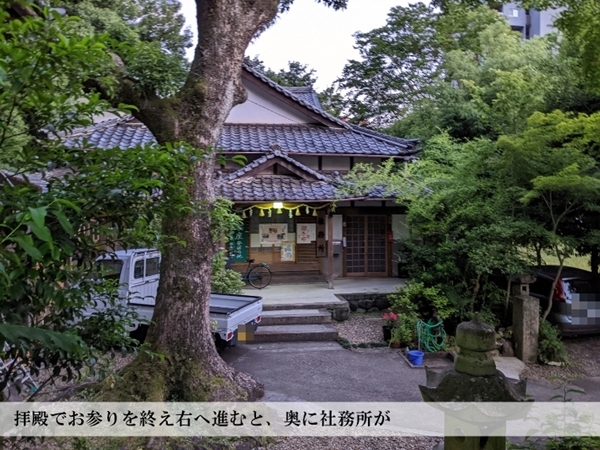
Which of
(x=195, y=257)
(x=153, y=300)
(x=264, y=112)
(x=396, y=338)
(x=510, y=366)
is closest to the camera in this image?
(x=195, y=257)

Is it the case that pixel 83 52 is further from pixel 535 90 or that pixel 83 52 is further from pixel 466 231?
pixel 535 90

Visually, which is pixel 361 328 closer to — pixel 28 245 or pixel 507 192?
pixel 507 192

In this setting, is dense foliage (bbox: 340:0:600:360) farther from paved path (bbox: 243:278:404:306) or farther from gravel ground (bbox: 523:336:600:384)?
paved path (bbox: 243:278:404:306)

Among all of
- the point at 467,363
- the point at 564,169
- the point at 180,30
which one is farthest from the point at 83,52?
the point at 180,30

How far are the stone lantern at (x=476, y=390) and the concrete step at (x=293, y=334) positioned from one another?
6419 millimetres

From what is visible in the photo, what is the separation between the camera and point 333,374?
680cm

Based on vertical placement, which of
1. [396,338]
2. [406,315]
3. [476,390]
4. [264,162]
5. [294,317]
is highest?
[264,162]

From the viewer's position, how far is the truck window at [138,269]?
8.23 m

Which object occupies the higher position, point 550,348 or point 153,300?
point 153,300

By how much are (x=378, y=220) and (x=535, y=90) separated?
21.7 feet

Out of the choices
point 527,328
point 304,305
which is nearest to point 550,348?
point 527,328

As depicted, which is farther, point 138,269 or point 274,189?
point 274,189

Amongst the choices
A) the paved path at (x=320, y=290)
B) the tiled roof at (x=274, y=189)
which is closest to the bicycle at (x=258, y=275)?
the paved path at (x=320, y=290)

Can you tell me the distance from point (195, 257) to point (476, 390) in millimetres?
3468
